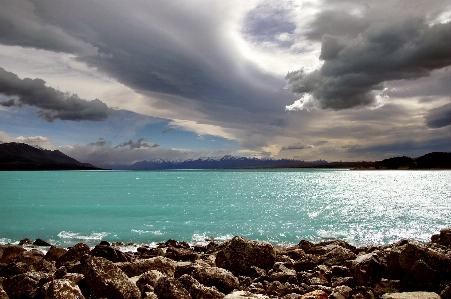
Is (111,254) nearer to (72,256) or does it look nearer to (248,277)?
(72,256)

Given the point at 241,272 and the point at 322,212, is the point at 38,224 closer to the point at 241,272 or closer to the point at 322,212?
the point at 241,272

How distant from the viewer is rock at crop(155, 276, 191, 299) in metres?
8.74

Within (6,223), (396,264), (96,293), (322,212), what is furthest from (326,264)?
(6,223)

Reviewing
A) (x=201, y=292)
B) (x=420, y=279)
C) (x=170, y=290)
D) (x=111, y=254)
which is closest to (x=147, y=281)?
(x=170, y=290)

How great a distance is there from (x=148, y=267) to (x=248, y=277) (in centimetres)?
402

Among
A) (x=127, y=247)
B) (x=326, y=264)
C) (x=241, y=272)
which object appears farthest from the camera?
(x=127, y=247)

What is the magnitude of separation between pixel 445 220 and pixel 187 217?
30.9 m

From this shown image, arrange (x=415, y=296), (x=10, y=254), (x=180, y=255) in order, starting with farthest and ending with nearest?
(x=10, y=254) < (x=180, y=255) < (x=415, y=296)

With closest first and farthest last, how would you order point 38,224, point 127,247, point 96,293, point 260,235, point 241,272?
point 96,293 < point 241,272 < point 127,247 < point 260,235 < point 38,224

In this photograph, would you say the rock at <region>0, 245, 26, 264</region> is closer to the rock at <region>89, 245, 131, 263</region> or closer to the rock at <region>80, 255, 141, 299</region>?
the rock at <region>89, 245, 131, 263</region>

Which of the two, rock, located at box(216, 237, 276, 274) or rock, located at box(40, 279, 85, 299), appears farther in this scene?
rock, located at box(216, 237, 276, 274)

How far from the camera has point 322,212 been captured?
4228 centimetres

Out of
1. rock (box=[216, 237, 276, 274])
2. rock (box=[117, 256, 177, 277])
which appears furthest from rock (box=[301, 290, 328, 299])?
rock (box=[117, 256, 177, 277])

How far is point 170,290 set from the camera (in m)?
8.82
